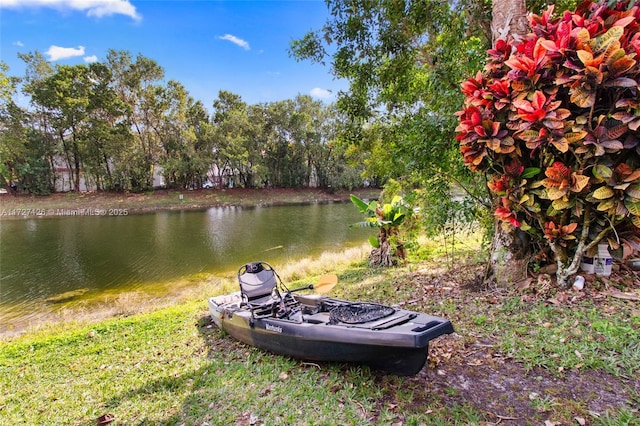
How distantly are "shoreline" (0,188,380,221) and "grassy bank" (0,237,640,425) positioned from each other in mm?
22244

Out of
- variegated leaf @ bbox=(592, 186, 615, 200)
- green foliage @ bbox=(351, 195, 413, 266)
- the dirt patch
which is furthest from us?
green foliage @ bbox=(351, 195, 413, 266)

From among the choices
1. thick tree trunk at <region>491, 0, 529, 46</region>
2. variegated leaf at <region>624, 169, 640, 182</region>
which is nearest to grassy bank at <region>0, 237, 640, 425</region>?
variegated leaf at <region>624, 169, 640, 182</region>

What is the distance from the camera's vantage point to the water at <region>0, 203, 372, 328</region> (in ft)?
28.4

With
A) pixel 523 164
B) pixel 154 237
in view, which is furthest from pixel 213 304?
pixel 154 237

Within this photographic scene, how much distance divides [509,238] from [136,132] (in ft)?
103

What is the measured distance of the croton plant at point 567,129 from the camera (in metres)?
2.67

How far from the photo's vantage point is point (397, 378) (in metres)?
2.63

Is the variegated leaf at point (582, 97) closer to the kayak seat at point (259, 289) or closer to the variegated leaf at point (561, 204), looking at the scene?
the variegated leaf at point (561, 204)

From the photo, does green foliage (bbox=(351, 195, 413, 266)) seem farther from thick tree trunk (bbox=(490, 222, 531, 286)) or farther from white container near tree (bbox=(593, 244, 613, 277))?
white container near tree (bbox=(593, 244, 613, 277))

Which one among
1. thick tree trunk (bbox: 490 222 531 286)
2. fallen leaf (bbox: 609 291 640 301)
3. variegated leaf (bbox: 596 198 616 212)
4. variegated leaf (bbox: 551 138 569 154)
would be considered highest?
variegated leaf (bbox: 551 138 569 154)

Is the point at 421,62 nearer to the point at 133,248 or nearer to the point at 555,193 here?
the point at 555,193

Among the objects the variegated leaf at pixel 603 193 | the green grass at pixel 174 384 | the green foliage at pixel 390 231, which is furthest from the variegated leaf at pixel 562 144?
the green foliage at pixel 390 231

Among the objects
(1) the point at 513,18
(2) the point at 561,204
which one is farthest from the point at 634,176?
(1) the point at 513,18

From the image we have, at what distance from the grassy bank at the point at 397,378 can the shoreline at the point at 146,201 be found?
2224 cm
